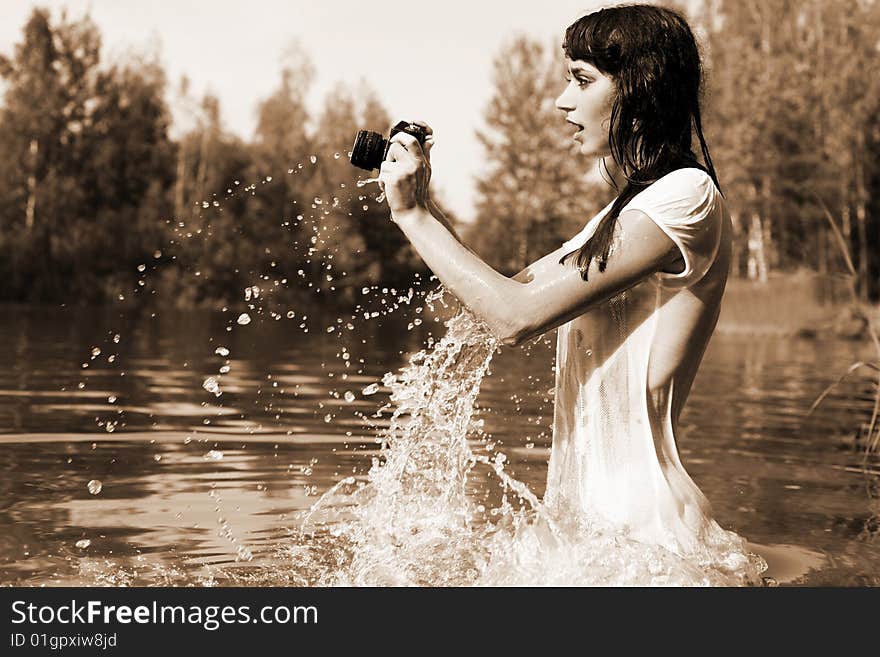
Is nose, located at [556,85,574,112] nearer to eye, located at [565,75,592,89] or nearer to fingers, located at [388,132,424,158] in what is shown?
eye, located at [565,75,592,89]

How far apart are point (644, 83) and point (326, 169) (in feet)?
182

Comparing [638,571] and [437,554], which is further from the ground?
[638,571]

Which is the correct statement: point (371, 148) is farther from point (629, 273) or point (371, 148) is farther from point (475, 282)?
point (629, 273)

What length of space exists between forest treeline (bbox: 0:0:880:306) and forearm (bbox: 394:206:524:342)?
114 feet

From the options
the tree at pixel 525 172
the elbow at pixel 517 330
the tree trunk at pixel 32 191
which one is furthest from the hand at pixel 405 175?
the tree at pixel 525 172

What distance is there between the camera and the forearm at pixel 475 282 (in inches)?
108

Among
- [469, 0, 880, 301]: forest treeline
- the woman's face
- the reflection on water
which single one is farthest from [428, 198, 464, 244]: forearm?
[469, 0, 880, 301]: forest treeline

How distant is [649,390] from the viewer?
288cm

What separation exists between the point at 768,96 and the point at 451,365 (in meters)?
43.0

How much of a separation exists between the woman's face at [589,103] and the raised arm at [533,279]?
26cm

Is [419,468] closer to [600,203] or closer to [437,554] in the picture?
[437,554]

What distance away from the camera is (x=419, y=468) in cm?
431

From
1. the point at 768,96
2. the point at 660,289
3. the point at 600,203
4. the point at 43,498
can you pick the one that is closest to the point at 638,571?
the point at 660,289

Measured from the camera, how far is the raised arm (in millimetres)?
2727
